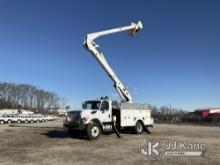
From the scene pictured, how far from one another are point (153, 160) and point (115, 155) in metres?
1.87

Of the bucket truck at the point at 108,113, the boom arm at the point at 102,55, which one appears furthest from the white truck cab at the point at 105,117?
the boom arm at the point at 102,55

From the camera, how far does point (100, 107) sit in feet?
71.2

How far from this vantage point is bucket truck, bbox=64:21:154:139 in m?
20.3

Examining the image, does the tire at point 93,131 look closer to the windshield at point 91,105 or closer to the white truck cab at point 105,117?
the white truck cab at point 105,117

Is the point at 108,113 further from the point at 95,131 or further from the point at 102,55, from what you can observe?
the point at 102,55

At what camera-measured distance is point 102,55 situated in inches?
952

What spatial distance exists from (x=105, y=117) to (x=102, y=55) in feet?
17.2

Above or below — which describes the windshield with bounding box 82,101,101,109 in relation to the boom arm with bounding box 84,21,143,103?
below

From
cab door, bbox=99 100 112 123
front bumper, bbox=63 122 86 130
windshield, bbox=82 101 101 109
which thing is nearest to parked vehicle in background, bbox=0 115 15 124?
windshield, bbox=82 101 101 109

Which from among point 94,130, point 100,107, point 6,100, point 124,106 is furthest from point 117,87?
point 6,100

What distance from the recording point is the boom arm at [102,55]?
2314cm

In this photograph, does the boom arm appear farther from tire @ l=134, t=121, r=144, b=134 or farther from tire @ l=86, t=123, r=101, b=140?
tire @ l=86, t=123, r=101, b=140

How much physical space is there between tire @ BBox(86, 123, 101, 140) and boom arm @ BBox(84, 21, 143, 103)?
5.57 m

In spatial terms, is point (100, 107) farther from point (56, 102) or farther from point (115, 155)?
point (56, 102)
